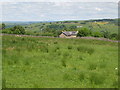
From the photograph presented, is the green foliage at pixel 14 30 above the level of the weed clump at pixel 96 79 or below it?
above

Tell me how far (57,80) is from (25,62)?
3647 millimetres

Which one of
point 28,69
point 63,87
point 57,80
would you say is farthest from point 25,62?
point 63,87

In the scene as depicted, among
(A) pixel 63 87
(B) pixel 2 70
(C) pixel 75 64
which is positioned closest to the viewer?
(A) pixel 63 87

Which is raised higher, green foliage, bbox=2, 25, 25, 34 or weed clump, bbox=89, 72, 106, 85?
green foliage, bbox=2, 25, 25, 34

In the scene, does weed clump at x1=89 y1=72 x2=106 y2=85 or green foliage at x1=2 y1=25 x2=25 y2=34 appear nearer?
weed clump at x1=89 y1=72 x2=106 y2=85

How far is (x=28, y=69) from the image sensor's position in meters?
11.5

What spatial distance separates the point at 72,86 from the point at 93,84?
Result: 94 centimetres

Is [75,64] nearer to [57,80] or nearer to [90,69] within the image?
[90,69]

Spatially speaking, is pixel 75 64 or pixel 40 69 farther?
pixel 75 64

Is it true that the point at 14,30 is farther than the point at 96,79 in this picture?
Yes

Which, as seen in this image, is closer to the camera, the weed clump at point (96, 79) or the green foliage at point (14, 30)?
the weed clump at point (96, 79)

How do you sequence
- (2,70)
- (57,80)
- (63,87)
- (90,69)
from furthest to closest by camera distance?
(90,69) < (2,70) < (57,80) < (63,87)

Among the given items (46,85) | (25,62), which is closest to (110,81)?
(46,85)

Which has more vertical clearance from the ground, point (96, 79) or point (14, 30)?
point (14, 30)
